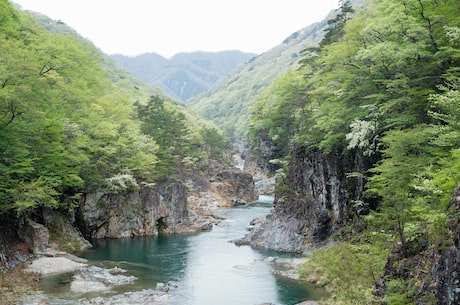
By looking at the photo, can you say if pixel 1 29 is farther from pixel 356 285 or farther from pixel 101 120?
pixel 356 285

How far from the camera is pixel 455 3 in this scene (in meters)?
25.7

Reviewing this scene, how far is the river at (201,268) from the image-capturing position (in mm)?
26609

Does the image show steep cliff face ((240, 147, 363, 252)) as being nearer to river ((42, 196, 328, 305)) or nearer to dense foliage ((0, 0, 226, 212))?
river ((42, 196, 328, 305))

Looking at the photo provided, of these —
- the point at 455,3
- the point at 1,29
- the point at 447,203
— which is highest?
the point at 1,29

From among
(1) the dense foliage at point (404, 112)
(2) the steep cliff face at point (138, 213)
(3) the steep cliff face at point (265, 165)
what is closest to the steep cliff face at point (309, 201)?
(1) the dense foliage at point (404, 112)

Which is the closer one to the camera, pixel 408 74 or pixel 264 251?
pixel 408 74

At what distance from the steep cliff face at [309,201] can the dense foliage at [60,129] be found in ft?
51.6

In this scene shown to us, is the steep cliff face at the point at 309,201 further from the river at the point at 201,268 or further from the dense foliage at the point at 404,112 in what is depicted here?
the river at the point at 201,268

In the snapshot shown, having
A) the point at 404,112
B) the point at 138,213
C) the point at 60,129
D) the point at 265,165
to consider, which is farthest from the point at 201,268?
the point at 265,165

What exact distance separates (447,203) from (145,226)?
128ft

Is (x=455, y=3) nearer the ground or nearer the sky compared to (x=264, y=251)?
nearer the sky

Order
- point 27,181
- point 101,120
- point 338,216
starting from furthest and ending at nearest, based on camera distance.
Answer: point 101,120, point 338,216, point 27,181

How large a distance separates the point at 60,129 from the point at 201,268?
15.5 metres

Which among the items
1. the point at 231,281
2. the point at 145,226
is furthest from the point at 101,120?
the point at 231,281
